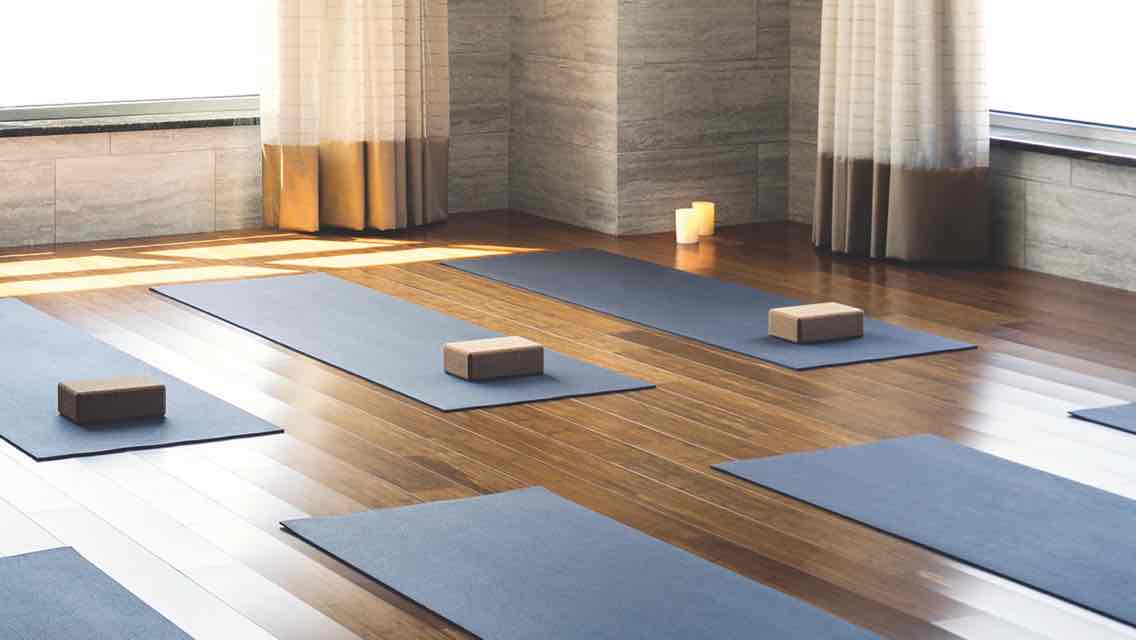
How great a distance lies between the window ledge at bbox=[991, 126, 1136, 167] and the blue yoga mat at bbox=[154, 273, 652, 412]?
2006mm

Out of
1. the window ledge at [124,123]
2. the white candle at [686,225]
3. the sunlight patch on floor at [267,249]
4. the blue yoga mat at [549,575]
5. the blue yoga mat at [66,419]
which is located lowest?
the blue yoga mat at [549,575]

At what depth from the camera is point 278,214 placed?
22.6ft

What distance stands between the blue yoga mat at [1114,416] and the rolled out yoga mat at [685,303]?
68cm

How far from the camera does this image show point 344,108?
6.82 m

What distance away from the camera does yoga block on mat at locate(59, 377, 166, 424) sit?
13.3 ft

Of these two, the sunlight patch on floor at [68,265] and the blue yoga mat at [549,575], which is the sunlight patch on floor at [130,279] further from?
the blue yoga mat at [549,575]

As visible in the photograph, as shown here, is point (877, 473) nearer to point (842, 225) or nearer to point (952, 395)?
point (952, 395)

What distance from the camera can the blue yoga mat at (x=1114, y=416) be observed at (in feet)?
13.5

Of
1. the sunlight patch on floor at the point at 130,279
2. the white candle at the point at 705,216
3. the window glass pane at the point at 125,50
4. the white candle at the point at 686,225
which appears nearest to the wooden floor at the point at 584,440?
the sunlight patch on floor at the point at 130,279

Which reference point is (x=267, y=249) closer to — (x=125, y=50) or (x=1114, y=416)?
(x=125, y=50)

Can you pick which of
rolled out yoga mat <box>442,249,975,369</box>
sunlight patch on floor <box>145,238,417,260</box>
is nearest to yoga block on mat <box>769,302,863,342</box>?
rolled out yoga mat <box>442,249,975,369</box>

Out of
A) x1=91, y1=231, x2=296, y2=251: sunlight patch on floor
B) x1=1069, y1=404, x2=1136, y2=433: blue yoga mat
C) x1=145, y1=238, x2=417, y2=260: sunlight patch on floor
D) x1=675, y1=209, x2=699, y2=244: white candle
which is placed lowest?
x1=1069, y1=404, x2=1136, y2=433: blue yoga mat

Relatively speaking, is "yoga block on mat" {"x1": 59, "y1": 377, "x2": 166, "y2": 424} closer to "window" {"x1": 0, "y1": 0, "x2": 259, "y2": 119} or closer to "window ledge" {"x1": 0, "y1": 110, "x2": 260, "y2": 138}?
"window ledge" {"x1": 0, "y1": 110, "x2": 260, "y2": 138}

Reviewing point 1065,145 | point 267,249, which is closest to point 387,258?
point 267,249
